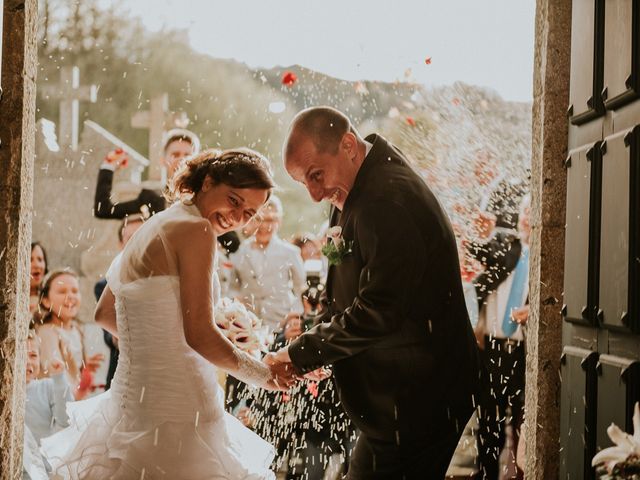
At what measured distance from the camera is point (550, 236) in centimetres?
353

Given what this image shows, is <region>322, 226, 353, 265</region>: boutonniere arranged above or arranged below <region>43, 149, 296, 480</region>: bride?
above

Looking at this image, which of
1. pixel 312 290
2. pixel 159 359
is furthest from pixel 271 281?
pixel 159 359

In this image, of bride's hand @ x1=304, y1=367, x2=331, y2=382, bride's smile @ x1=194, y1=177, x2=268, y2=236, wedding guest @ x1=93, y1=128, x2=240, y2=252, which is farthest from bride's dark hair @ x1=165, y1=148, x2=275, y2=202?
wedding guest @ x1=93, y1=128, x2=240, y2=252

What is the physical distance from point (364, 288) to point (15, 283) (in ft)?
4.83

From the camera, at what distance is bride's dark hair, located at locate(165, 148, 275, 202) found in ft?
9.46

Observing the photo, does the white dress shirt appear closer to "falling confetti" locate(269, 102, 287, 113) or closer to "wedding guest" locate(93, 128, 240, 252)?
"wedding guest" locate(93, 128, 240, 252)

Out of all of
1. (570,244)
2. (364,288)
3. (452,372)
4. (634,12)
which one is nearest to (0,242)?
(364,288)

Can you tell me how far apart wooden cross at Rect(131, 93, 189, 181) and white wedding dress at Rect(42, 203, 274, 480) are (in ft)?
15.9

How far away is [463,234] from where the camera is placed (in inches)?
247

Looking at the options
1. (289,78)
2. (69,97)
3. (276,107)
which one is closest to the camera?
(69,97)

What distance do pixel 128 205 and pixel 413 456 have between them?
10.5ft

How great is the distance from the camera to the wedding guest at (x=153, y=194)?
209 inches

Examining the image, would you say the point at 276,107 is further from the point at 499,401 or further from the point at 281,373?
the point at 281,373

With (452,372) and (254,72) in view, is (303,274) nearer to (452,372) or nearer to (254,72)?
(452,372)
